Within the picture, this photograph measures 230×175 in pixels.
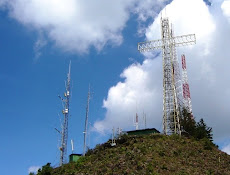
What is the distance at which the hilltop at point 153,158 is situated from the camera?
120 feet

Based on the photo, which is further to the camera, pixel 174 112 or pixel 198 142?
pixel 174 112

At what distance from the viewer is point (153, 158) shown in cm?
3912

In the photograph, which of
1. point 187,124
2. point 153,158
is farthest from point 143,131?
point 153,158

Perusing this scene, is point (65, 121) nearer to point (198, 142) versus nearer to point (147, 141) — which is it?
point (147, 141)

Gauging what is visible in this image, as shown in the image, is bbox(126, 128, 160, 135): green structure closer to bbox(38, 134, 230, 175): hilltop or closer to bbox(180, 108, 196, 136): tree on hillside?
bbox(38, 134, 230, 175): hilltop

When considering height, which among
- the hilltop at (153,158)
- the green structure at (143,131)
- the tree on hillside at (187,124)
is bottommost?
the hilltop at (153,158)

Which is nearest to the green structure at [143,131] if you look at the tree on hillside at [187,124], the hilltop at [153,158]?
the hilltop at [153,158]

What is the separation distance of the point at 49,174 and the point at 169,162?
17.2 m

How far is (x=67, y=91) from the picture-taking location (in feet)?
181

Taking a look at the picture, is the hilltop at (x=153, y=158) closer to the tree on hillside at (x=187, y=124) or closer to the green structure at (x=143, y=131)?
the green structure at (x=143, y=131)

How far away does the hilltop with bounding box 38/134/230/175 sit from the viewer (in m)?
36.7

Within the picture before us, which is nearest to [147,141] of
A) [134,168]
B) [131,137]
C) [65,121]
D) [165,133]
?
[131,137]

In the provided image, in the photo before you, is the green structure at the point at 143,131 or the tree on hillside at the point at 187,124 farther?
the tree on hillside at the point at 187,124

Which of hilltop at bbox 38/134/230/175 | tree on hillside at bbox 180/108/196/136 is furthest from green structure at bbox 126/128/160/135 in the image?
tree on hillside at bbox 180/108/196/136
